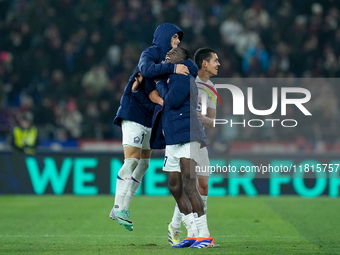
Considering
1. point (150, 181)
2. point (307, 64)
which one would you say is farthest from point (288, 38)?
point (150, 181)

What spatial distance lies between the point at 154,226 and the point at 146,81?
8.70ft

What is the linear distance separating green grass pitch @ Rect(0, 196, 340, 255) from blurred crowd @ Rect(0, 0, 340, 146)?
3.59 meters

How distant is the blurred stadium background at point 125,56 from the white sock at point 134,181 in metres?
6.95

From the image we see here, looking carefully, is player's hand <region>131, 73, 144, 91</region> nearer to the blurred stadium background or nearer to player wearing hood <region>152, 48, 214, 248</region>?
player wearing hood <region>152, 48, 214, 248</region>

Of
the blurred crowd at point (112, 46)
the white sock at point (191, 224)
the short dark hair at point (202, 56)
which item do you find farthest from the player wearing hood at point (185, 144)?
the blurred crowd at point (112, 46)

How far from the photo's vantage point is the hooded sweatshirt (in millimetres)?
7805

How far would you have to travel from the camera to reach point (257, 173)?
50.1 feet

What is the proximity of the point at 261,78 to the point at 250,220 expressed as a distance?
7.20 metres

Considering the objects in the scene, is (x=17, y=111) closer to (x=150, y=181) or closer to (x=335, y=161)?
(x=150, y=181)

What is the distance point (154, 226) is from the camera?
399 inches

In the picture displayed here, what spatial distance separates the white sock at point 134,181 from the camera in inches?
331

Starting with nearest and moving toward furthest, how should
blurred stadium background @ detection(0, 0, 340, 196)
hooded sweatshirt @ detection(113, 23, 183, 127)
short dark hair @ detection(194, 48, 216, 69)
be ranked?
hooded sweatshirt @ detection(113, 23, 183, 127) < short dark hair @ detection(194, 48, 216, 69) < blurred stadium background @ detection(0, 0, 340, 196)

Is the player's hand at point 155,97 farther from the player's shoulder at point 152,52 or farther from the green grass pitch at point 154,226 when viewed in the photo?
the green grass pitch at point 154,226

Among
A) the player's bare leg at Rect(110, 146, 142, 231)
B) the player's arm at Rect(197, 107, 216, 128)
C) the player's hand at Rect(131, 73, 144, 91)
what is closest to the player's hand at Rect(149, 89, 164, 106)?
the player's hand at Rect(131, 73, 144, 91)
